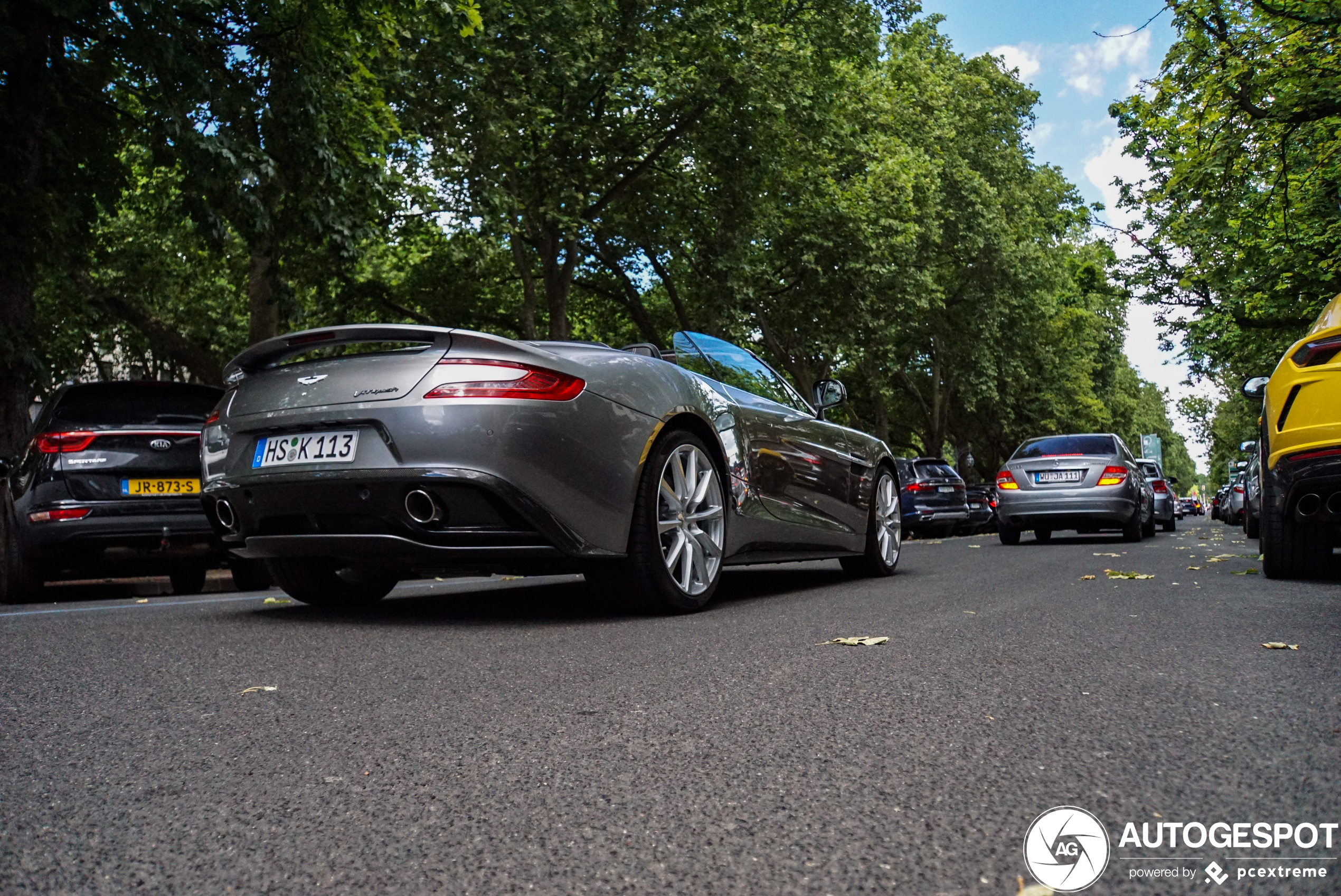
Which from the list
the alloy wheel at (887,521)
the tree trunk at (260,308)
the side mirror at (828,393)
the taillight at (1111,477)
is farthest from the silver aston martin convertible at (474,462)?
the taillight at (1111,477)

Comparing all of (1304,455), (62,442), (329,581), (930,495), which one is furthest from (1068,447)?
(62,442)

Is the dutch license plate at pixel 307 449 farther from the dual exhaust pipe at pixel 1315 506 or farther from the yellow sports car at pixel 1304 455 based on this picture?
the dual exhaust pipe at pixel 1315 506

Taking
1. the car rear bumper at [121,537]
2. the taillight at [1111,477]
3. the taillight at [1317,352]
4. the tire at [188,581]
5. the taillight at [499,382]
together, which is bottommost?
the tire at [188,581]

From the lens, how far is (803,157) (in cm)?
2259

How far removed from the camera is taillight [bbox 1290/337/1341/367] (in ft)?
21.9

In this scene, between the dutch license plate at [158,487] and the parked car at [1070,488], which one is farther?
the parked car at [1070,488]

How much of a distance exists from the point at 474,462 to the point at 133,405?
4484mm

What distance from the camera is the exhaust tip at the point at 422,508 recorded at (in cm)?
473

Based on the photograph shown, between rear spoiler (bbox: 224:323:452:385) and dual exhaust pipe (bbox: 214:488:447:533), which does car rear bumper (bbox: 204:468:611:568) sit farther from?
rear spoiler (bbox: 224:323:452:385)

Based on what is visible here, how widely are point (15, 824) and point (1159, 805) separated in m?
2.09

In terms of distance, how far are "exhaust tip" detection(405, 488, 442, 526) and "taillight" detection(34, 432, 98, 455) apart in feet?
13.6

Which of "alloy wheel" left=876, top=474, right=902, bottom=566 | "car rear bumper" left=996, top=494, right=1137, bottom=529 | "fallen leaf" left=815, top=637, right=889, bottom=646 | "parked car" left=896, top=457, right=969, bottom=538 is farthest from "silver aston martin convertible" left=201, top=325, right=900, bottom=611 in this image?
"parked car" left=896, top=457, right=969, bottom=538

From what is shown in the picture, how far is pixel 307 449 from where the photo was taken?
4.93 metres

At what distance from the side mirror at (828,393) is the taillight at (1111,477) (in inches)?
349
